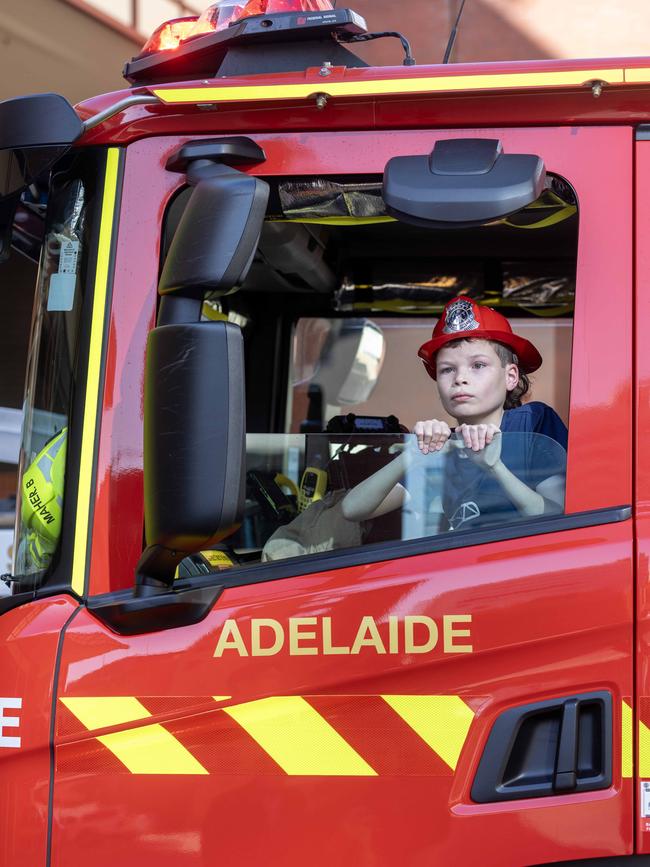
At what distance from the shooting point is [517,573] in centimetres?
184

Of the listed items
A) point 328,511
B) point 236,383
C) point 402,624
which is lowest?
point 402,624

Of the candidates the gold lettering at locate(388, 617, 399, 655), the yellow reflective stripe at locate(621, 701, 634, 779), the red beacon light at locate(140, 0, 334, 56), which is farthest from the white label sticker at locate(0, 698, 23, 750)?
the red beacon light at locate(140, 0, 334, 56)

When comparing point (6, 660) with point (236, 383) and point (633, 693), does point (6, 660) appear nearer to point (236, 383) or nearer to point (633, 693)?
point (236, 383)

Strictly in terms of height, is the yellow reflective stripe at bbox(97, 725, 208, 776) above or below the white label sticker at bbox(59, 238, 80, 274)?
below

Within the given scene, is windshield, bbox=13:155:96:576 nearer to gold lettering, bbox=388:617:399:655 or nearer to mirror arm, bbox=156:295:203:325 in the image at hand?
mirror arm, bbox=156:295:203:325

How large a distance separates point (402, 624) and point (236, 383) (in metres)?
0.52

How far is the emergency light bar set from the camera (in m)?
2.18

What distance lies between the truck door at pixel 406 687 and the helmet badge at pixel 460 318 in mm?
304

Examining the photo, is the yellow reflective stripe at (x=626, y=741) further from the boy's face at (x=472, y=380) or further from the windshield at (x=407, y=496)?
the boy's face at (x=472, y=380)

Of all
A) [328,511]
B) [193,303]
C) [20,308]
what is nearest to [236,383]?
[193,303]

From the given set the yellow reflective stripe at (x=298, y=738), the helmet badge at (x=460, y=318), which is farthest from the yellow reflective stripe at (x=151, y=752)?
the helmet badge at (x=460, y=318)

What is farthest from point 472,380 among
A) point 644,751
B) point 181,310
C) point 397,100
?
point 644,751

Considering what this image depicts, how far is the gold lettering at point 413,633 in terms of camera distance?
184cm

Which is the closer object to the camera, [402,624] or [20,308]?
[402,624]
